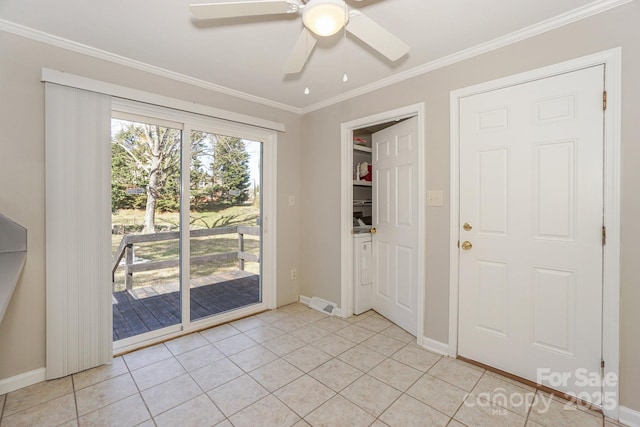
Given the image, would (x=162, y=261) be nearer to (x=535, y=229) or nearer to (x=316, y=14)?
(x=316, y=14)

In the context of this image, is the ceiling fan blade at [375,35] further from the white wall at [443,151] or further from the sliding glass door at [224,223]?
the sliding glass door at [224,223]

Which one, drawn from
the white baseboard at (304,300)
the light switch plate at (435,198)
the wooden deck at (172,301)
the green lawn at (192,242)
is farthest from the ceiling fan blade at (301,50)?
the white baseboard at (304,300)

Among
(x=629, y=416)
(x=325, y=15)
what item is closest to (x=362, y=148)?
(x=325, y=15)

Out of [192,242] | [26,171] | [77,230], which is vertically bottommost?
[192,242]

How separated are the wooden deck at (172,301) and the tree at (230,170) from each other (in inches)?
34.5

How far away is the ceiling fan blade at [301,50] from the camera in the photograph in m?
1.42

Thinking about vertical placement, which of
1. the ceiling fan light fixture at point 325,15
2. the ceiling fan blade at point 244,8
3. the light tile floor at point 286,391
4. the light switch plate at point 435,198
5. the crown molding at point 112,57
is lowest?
the light tile floor at point 286,391

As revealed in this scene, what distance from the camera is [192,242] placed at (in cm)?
272

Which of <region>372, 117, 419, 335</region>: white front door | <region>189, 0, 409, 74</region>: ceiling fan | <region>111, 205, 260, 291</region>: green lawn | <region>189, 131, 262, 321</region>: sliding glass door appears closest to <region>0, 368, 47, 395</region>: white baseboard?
<region>111, 205, 260, 291</region>: green lawn

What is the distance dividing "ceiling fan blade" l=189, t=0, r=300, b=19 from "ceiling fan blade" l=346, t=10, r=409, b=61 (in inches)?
10.8

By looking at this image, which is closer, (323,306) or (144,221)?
(144,221)

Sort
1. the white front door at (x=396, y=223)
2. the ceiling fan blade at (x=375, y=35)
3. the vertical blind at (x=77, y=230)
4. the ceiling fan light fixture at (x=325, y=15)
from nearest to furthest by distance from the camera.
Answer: the ceiling fan light fixture at (x=325, y=15)
the ceiling fan blade at (x=375, y=35)
the vertical blind at (x=77, y=230)
the white front door at (x=396, y=223)

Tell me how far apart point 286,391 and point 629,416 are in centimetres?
195

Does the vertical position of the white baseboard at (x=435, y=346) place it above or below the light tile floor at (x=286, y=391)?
above
